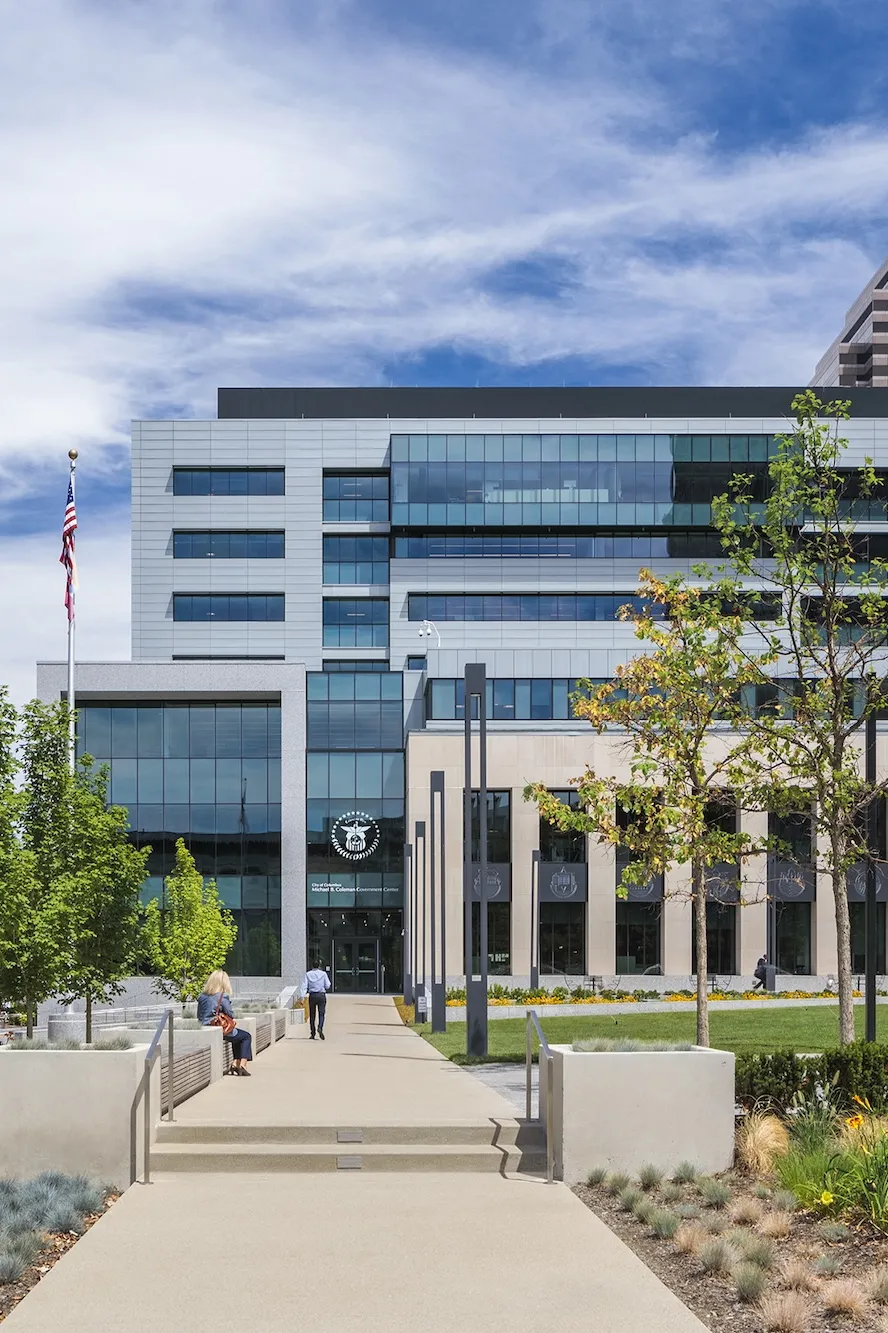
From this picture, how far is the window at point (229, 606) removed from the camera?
274ft

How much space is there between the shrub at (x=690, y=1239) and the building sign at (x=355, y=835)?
60423mm

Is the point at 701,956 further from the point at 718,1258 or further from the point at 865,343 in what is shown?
the point at 865,343

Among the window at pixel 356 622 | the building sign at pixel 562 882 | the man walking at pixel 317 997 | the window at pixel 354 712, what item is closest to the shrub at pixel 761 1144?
the man walking at pixel 317 997

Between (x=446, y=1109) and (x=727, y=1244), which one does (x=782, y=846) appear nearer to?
(x=446, y=1109)

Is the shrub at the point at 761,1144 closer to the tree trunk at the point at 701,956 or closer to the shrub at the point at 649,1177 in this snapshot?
the shrub at the point at 649,1177

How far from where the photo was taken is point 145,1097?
12516mm

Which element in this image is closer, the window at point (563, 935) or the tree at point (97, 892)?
the tree at point (97, 892)

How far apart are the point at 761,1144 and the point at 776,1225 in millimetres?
2531

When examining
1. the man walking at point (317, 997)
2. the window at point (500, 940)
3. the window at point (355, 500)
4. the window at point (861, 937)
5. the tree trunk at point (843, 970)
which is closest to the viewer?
the tree trunk at point (843, 970)

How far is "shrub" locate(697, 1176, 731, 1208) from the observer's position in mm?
11453

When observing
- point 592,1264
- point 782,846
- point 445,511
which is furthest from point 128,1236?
point 445,511

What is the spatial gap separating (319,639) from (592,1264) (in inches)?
2929

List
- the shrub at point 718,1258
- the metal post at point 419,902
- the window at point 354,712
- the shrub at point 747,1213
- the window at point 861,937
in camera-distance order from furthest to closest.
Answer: the window at point 354,712, the window at point 861,937, the metal post at point 419,902, the shrub at point 747,1213, the shrub at point 718,1258

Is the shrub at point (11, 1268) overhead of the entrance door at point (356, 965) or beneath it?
overhead
